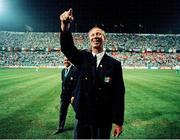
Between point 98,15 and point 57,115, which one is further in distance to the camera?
point 98,15

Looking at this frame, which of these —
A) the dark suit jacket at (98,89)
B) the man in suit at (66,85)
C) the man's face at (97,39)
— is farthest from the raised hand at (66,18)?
the man in suit at (66,85)

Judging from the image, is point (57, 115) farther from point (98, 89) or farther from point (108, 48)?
point (108, 48)

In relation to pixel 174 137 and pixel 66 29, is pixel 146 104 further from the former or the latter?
pixel 66 29

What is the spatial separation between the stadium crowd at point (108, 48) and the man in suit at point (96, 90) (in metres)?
65.6

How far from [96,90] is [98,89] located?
0.11 feet

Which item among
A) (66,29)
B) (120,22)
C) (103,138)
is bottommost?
(103,138)

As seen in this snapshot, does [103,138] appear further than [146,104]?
No

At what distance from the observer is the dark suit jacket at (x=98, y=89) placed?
172 inches

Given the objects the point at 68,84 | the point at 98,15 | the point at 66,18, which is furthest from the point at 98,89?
the point at 98,15

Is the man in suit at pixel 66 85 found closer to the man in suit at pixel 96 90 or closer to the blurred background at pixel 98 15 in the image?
the man in suit at pixel 96 90

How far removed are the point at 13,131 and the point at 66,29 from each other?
19.3 ft

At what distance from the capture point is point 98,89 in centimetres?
438

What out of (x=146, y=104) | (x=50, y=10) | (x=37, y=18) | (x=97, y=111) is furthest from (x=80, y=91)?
(x=37, y=18)

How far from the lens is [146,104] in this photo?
48.2 ft
